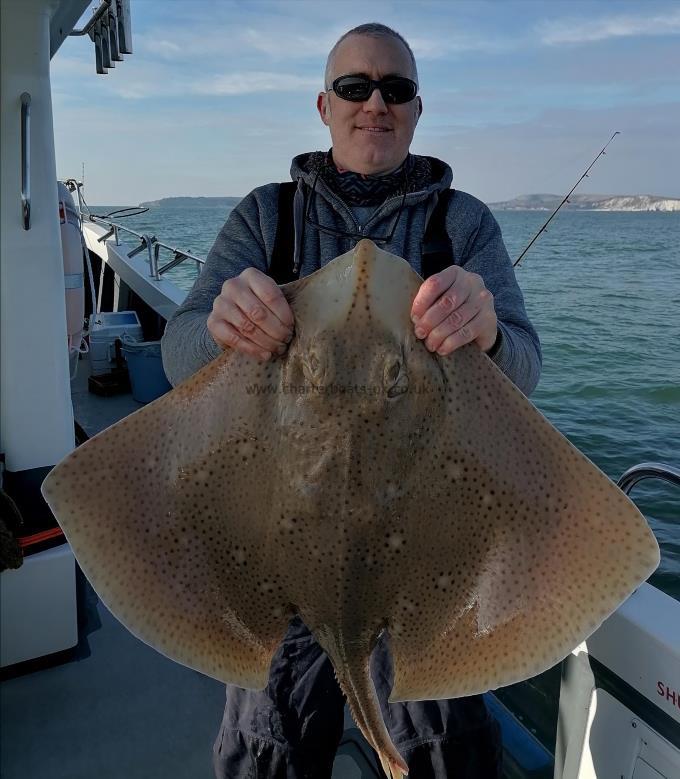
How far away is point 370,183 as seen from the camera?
6.96 feet

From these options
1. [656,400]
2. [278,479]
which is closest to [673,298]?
[656,400]

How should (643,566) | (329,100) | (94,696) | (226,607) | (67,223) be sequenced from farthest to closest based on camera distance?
(67,223) → (94,696) → (329,100) → (226,607) → (643,566)

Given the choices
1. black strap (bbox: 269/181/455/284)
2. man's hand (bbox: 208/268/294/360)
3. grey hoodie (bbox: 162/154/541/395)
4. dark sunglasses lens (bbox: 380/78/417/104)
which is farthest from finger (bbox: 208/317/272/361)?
dark sunglasses lens (bbox: 380/78/417/104)

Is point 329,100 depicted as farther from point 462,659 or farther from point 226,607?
point 462,659

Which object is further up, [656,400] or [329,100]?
[329,100]

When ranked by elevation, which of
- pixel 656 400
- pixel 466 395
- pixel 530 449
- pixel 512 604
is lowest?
pixel 656 400

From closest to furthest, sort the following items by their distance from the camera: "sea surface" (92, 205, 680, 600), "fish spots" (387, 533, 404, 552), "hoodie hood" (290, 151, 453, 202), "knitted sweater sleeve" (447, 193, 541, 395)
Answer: "fish spots" (387, 533, 404, 552) < "knitted sweater sleeve" (447, 193, 541, 395) < "hoodie hood" (290, 151, 453, 202) < "sea surface" (92, 205, 680, 600)

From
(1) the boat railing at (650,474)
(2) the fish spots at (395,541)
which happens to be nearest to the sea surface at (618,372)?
(1) the boat railing at (650,474)

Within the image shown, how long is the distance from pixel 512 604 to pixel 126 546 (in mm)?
964

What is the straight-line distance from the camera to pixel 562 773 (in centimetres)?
220

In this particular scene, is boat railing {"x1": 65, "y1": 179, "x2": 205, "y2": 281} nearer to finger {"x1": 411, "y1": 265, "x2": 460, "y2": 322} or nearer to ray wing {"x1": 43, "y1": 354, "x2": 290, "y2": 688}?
ray wing {"x1": 43, "y1": 354, "x2": 290, "y2": 688}

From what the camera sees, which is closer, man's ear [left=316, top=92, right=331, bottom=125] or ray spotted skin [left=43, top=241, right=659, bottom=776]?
ray spotted skin [left=43, top=241, right=659, bottom=776]

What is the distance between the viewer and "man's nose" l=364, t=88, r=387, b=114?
1955 mm

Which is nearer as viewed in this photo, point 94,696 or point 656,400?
point 94,696
